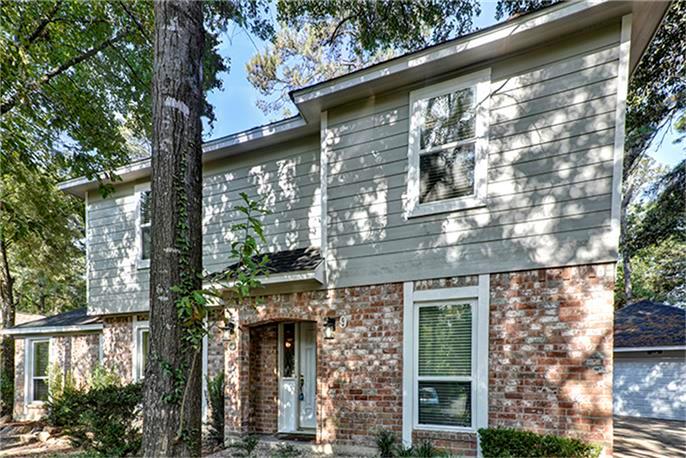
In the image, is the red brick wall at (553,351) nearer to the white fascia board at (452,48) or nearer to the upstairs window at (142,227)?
the white fascia board at (452,48)

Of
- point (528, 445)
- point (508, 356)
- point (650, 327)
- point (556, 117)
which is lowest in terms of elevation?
point (650, 327)

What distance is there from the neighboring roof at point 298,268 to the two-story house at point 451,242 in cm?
4

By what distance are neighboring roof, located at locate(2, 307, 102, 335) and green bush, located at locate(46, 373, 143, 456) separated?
4495 mm

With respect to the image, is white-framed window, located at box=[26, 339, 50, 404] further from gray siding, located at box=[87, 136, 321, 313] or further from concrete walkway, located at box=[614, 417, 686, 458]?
concrete walkway, located at box=[614, 417, 686, 458]

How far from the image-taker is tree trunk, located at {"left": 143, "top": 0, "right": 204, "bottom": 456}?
2404 mm

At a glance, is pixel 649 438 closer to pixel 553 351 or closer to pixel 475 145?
pixel 553 351

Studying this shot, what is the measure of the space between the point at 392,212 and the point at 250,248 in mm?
3658

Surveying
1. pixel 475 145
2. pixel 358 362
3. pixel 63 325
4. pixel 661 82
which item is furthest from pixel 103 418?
pixel 661 82

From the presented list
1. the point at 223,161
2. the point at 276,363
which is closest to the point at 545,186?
the point at 276,363

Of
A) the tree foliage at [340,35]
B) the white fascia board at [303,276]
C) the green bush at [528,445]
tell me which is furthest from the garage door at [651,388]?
the tree foliage at [340,35]

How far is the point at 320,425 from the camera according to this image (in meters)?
6.08

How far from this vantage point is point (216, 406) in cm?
739

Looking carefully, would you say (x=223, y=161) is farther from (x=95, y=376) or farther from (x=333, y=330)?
(x=95, y=376)

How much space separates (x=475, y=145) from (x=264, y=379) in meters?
5.70
